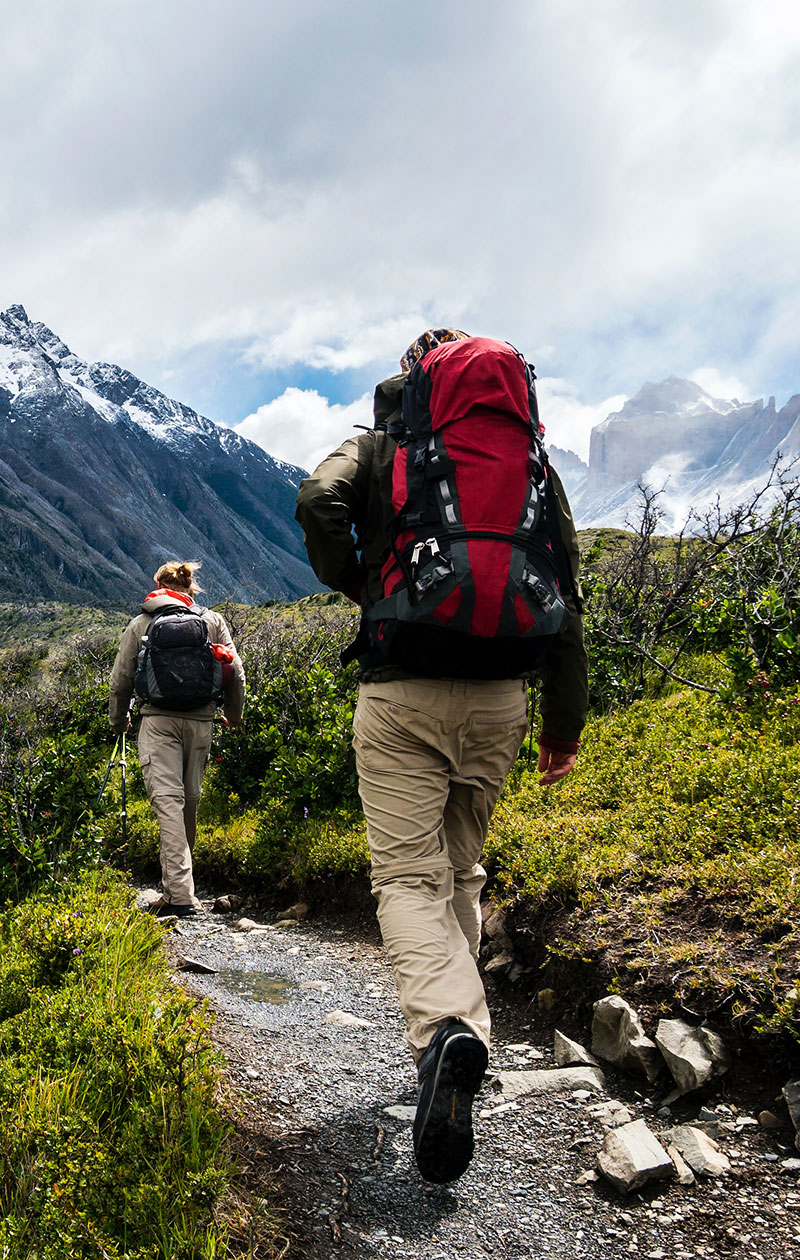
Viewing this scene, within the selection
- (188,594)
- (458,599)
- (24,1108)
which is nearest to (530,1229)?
(24,1108)

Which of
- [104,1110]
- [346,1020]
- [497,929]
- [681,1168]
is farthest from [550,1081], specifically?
[104,1110]

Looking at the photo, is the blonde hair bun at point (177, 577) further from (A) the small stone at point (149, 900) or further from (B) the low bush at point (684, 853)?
(B) the low bush at point (684, 853)

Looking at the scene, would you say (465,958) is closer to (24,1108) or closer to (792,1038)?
(792,1038)

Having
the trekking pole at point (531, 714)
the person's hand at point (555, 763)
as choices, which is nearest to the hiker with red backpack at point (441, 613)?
the person's hand at point (555, 763)

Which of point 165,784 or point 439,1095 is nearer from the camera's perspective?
point 439,1095

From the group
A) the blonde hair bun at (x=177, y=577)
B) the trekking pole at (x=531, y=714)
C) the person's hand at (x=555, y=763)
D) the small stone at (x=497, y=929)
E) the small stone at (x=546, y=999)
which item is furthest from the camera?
the trekking pole at (x=531, y=714)

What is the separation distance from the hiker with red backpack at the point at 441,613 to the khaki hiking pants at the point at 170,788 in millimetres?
3500

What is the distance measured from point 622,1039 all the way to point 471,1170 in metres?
0.90

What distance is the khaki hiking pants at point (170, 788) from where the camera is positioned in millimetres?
5855

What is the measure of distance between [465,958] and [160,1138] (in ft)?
3.44

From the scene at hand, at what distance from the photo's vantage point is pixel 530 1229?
223cm

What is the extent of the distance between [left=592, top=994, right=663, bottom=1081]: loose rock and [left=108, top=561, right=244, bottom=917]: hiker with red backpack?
3.62 metres

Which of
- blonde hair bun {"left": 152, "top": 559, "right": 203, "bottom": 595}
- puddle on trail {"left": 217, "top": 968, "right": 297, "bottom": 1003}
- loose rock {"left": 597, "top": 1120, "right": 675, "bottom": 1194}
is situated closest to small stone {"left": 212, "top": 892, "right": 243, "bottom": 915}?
puddle on trail {"left": 217, "top": 968, "right": 297, "bottom": 1003}

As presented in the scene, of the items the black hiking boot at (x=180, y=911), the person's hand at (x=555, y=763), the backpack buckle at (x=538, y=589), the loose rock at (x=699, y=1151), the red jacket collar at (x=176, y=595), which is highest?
the red jacket collar at (x=176, y=595)
